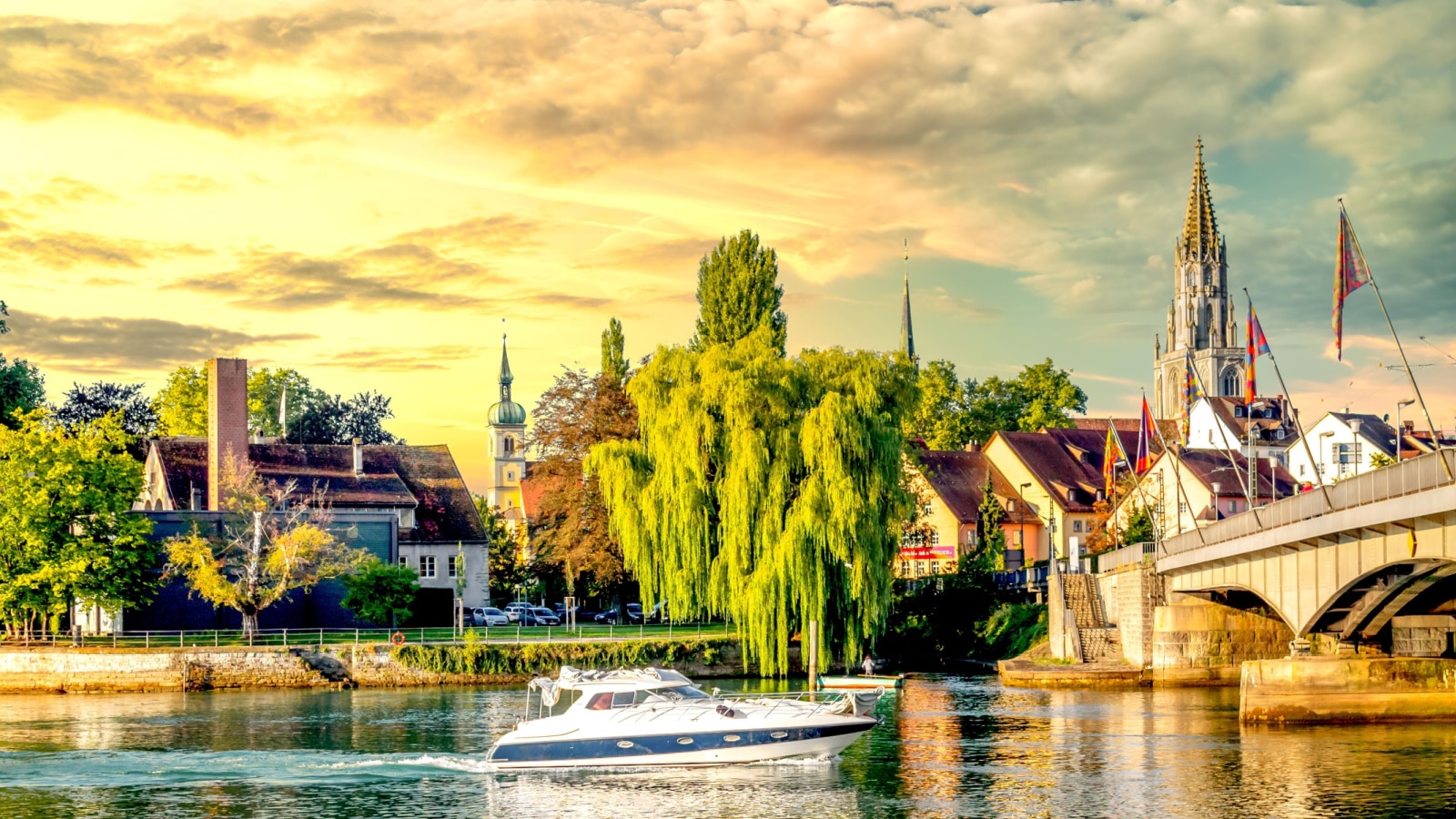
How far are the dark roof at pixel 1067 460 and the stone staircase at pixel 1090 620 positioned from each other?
112 ft

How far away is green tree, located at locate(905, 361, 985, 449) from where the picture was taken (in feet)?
418

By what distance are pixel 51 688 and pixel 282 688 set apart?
927 cm

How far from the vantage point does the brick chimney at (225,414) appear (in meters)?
80.8

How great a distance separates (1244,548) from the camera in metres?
50.1

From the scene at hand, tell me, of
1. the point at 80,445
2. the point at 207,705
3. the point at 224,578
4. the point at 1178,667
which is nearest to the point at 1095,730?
the point at 1178,667

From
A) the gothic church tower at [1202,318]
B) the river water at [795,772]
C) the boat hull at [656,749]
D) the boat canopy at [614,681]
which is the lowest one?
the river water at [795,772]

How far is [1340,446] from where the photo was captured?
95.8 m

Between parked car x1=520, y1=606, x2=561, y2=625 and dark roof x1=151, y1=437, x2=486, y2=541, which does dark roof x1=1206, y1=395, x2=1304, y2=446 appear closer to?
parked car x1=520, y1=606, x2=561, y2=625

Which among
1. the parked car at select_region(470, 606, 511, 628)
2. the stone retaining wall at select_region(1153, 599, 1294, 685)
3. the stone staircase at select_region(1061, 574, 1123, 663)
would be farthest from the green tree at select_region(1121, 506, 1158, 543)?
the parked car at select_region(470, 606, 511, 628)

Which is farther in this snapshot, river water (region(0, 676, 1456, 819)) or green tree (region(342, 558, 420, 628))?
green tree (region(342, 558, 420, 628))

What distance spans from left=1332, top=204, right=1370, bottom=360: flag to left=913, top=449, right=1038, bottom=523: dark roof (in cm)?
5832

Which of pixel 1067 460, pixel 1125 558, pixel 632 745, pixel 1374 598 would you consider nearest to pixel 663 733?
pixel 632 745

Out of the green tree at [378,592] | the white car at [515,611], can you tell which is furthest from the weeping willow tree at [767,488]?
the white car at [515,611]

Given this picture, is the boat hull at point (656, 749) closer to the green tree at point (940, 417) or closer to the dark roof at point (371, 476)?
the dark roof at point (371, 476)
